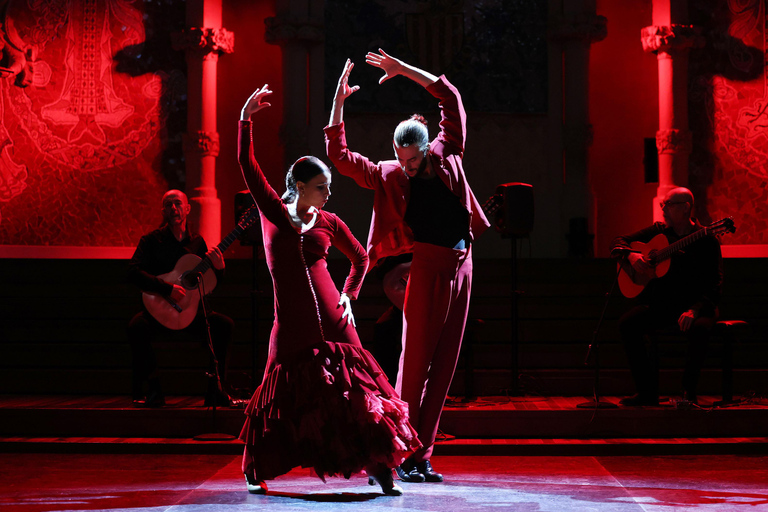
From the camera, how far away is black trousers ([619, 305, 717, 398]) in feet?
17.9

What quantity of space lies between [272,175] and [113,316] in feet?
12.8

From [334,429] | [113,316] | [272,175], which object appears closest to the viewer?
[334,429]

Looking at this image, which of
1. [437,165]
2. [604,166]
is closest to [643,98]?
[604,166]

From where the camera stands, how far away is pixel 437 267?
3891mm

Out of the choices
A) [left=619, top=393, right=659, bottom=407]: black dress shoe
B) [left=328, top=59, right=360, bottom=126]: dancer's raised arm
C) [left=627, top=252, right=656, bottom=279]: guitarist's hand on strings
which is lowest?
[left=619, top=393, right=659, bottom=407]: black dress shoe

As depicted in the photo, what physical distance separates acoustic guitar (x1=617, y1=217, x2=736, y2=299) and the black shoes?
230 cm

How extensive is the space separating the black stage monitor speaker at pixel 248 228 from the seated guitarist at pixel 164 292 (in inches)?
7.3

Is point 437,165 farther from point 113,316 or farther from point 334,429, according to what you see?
point 113,316

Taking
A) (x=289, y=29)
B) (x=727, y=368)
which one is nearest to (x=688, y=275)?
(x=727, y=368)

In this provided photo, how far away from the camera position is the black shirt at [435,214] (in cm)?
391

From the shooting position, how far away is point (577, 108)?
10.2m

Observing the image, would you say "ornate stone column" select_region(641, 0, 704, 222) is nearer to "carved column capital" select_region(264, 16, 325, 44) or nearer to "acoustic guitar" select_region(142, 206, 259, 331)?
"carved column capital" select_region(264, 16, 325, 44)

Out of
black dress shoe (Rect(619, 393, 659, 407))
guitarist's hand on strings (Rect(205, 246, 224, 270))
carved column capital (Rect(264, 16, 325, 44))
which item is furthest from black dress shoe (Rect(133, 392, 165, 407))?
carved column capital (Rect(264, 16, 325, 44))

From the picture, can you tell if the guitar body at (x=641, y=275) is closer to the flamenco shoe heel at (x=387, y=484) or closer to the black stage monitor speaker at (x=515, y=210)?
the black stage monitor speaker at (x=515, y=210)
